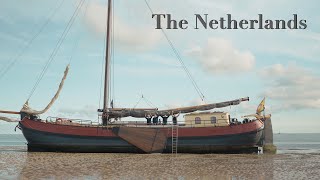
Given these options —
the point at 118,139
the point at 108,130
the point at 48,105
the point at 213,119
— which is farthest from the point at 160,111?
the point at 48,105

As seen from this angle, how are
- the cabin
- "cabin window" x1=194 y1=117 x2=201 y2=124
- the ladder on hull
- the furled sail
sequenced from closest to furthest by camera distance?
1. the ladder on hull
2. the cabin
3. "cabin window" x1=194 y1=117 x2=201 y2=124
4. the furled sail

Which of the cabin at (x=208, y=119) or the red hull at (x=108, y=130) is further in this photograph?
the cabin at (x=208, y=119)

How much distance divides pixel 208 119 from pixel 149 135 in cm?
572

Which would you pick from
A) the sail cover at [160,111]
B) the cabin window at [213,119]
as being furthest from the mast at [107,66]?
the cabin window at [213,119]

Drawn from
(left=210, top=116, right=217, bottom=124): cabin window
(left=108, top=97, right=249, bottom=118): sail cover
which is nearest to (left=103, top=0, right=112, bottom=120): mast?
(left=108, top=97, right=249, bottom=118): sail cover

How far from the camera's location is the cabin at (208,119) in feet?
108

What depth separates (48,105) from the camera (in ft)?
116

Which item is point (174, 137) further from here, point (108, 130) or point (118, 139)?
point (108, 130)

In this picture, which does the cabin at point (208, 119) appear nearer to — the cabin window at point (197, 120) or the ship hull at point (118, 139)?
the cabin window at point (197, 120)

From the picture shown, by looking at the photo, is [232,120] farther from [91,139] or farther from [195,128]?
[91,139]

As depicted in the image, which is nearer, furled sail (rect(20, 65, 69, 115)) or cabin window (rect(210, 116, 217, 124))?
cabin window (rect(210, 116, 217, 124))

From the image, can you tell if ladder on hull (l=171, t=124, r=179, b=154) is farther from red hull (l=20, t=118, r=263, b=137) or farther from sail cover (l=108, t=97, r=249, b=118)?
sail cover (l=108, t=97, r=249, b=118)

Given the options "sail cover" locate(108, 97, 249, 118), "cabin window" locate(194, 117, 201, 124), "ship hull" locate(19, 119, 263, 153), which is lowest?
"ship hull" locate(19, 119, 263, 153)

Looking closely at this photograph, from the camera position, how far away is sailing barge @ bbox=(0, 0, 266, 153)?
31953 mm
